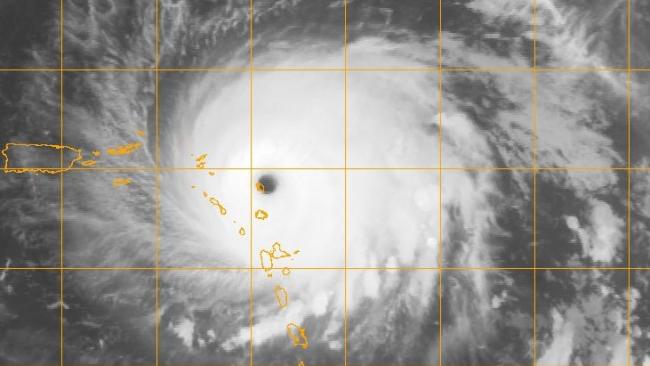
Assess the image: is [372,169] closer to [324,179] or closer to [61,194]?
[324,179]

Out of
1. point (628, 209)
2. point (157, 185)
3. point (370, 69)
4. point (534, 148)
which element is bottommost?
point (628, 209)

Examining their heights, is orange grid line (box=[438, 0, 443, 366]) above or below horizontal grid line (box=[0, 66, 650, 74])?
below

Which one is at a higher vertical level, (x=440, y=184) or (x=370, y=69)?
(x=370, y=69)

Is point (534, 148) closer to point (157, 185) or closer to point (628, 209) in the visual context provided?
point (628, 209)

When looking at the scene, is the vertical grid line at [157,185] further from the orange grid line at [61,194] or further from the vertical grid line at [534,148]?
the vertical grid line at [534,148]

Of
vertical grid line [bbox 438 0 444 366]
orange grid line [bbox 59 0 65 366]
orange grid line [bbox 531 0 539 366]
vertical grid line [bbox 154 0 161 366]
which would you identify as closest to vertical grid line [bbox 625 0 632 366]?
orange grid line [bbox 531 0 539 366]

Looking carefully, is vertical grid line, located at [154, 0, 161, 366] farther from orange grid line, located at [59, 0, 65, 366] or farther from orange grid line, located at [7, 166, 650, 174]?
orange grid line, located at [59, 0, 65, 366]

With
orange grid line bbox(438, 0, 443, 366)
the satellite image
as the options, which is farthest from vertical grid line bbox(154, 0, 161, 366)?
orange grid line bbox(438, 0, 443, 366)

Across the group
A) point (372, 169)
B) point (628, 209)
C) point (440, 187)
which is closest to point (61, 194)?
point (372, 169)

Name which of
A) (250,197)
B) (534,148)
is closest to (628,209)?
(534,148)
